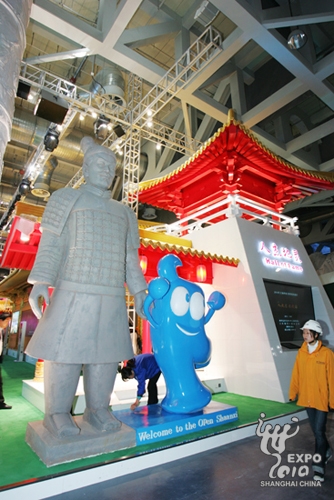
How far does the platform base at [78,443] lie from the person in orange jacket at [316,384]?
1.56 meters

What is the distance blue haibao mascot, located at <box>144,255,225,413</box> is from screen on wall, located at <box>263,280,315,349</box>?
10.2 ft

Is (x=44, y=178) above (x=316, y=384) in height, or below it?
above

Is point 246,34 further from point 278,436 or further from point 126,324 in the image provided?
point 278,436

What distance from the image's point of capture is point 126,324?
277 centimetres

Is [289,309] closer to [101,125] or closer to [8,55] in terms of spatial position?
[8,55]

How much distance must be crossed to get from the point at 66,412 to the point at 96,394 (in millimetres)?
267

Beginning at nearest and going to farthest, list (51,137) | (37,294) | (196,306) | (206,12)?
(37,294) → (196,306) → (206,12) → (51,137)

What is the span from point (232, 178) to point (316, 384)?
5640 mm

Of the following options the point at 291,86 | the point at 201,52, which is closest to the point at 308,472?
the point at 201,52

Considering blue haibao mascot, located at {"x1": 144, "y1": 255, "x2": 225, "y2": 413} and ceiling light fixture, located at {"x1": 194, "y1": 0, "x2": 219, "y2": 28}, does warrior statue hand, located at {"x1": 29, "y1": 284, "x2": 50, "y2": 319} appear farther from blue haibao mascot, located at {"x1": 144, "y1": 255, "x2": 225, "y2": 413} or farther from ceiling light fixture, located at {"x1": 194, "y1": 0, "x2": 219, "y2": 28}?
ceiling light fixture, located at {"x1": 194, "y1": 0, "x2": 219, "y2": 28}

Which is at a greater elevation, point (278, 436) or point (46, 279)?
point (46, 279)

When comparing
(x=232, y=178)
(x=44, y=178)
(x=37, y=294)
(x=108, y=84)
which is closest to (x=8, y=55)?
(x=37, y=294)

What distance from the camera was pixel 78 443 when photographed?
7.68ft

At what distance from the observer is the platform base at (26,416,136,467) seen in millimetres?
2281
